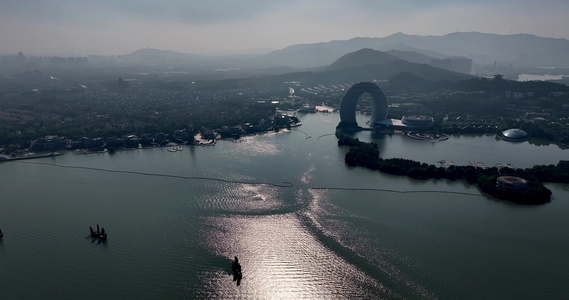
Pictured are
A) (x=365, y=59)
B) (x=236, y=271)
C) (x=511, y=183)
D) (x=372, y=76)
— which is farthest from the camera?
(x=365, y=59)

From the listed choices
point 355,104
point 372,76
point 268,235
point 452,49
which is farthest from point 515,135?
point 452,49

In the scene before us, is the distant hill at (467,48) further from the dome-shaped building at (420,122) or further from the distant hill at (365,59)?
the dome-shaped building at (420,122)

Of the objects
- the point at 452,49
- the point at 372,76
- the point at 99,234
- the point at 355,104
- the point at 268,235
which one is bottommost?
the point at 99,234

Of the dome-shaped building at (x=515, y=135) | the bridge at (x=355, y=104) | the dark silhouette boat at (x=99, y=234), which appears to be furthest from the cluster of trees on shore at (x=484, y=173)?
the dark silhouette boat at (x=99, y=234)

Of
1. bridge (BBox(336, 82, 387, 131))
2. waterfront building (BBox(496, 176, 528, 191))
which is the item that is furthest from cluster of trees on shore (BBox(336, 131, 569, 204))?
bridge (BBox(336, 82, 387, 131))

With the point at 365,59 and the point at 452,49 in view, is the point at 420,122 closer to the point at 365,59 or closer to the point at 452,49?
the point at 365,59

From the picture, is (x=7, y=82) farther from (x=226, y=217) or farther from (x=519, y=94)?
(x=519, y=94)
